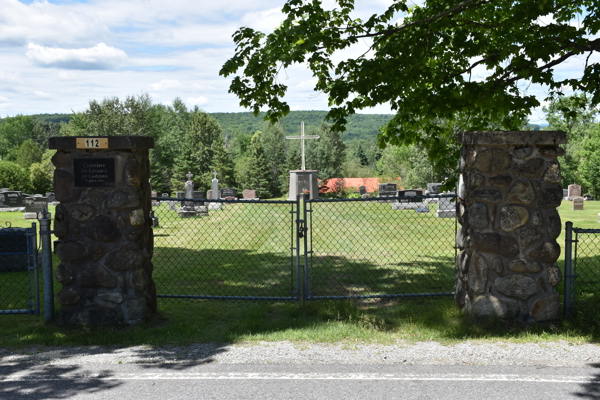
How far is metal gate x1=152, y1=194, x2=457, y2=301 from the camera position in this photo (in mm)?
8820

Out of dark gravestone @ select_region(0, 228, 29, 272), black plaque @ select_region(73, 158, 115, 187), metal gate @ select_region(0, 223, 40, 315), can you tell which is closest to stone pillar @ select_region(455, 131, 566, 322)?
black plaque @ select_region(73, 158, 115, 187)

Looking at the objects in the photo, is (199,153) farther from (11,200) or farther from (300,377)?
(300,377)

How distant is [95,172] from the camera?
6.82m

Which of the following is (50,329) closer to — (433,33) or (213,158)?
(433,33)

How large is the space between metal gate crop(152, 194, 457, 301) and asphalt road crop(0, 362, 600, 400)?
2240 mm

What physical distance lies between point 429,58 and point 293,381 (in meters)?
7.87

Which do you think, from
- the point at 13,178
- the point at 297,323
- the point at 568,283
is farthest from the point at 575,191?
the point at 13,178

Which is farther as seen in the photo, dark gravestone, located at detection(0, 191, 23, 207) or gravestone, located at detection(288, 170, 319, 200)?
gravestone, located at detection(288, 170, 319, 200)

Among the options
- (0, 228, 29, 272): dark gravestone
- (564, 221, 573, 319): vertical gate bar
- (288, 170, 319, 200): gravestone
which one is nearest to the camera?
(564, 221, 573, 319): vertical gate bar

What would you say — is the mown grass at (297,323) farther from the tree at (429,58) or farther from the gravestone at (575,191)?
the gravestone at (575,191)

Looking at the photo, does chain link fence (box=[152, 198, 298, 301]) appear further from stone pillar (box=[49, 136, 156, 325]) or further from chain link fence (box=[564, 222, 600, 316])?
chain link fence (box=[564, 222, 600, 316])

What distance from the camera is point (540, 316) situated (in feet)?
22.3

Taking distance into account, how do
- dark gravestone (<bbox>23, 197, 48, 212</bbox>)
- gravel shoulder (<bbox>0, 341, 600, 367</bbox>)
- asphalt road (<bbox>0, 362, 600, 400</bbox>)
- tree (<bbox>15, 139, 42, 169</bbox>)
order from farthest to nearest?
tree (<bbox>15, 139, 42, 169</bbox>), dark gravestone (<bbox>23, 197, 48, 212</bbox>), gravel shoulder (<bbox>0, 341, 600, 367</bbox>), asphalt road (<bbox>0, 362, 600, 400</bbox>)

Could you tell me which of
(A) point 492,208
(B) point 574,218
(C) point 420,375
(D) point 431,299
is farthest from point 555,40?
(B) point 574,218
